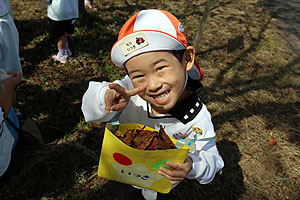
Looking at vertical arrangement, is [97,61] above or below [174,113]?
below

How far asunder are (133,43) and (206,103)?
279 centimetres

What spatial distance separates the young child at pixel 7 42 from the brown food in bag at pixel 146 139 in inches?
77.4

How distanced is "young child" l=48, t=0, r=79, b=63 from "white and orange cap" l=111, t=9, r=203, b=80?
2.93 metres

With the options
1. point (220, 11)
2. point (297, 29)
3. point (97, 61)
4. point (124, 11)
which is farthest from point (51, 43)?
point (297, 29)

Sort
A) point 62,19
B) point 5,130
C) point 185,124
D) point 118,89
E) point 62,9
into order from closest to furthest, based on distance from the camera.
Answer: point 118,89
point 185,124
point 5,130
point 62,9
point 62,19

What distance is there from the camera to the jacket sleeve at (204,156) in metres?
1.37

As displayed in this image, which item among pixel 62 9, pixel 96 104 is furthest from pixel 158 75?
pixel 62 9

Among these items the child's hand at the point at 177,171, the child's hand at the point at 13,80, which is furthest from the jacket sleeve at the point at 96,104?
the child's hand at the point at 13,80

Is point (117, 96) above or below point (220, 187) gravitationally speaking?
above

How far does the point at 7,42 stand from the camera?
2.47 meters

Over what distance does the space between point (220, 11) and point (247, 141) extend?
16.5 ft

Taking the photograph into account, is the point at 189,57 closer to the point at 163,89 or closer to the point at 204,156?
the point at 163,89

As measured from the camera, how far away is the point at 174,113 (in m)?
1.58

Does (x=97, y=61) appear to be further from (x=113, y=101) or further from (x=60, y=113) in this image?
(x=113, y=101)
